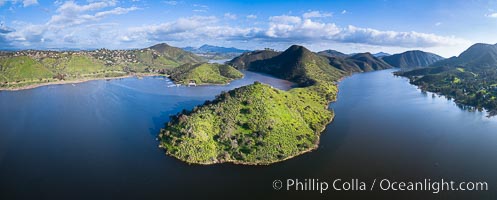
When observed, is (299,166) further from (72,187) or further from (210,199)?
(72,187)

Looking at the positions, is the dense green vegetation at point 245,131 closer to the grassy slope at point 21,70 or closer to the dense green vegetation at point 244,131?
the dense green vegetation at point 244,131

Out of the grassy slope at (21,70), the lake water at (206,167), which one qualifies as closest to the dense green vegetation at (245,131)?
the lake water at (206,167)

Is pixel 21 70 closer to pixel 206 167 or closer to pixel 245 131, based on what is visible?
pixel 245 131

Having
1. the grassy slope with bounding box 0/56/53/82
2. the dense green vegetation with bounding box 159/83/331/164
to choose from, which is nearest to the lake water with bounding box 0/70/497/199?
the dense green vegetation with bounding box 159/83/331/164

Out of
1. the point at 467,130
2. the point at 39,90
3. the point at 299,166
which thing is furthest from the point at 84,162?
the point at 39,90

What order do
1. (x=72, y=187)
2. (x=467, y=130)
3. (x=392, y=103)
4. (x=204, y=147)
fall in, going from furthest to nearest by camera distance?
(x=392, y=103) → (x=467, y=130) → (x=204, y=147) → (x=72, y=187)

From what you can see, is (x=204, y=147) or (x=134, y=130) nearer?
(x=204, y=147)

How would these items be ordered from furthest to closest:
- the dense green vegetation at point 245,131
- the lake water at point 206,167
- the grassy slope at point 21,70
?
1. the grassy slope at point 21,70
2. the dense green vegetation at point 245,131
3. the lake water at point 206,167

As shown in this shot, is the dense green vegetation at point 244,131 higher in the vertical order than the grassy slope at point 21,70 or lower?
lower

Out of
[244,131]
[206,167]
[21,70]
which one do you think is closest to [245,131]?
[244,131]
